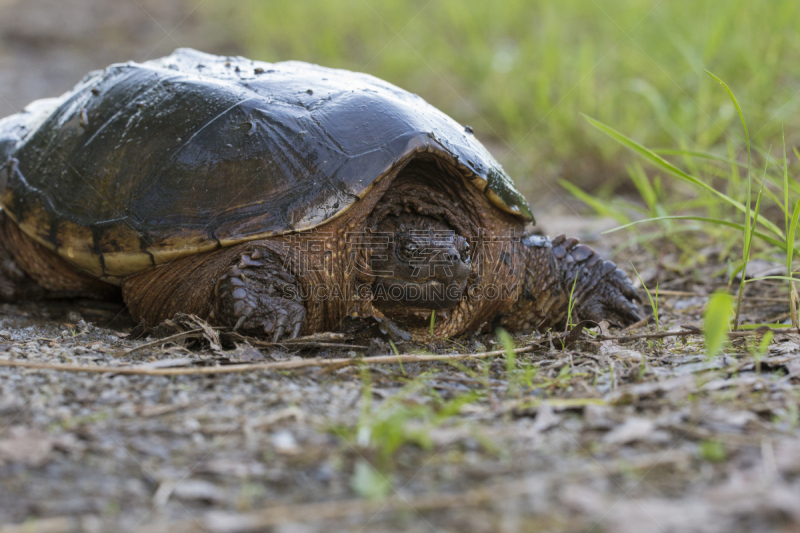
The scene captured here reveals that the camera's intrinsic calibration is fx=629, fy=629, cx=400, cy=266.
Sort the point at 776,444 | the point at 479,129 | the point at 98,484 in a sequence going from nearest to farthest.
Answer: the point at 98,484 < the point at 776,444 < the point at 479,129

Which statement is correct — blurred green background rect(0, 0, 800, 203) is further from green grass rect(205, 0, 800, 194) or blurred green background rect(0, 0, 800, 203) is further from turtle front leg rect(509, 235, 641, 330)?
turtle front leg rect(509, 235, 641, 330)

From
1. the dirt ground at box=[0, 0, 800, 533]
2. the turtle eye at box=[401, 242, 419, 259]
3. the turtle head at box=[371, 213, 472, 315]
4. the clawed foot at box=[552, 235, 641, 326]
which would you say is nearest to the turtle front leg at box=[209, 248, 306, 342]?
the dirt ground at box=[0, 0, 800, 533]

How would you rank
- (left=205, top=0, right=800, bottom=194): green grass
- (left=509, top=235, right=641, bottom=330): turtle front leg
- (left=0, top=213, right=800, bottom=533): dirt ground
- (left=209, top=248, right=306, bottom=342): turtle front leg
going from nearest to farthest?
(left=0, top=213, right=800, bottom=533): dirt ground → (left=209, top=248, right=306, bottom=342): turtle front leg → (left=509, top=235, right=641, bottom=330): turtle front leg → (left=205, top=0, right=800, bottom=194): green grass

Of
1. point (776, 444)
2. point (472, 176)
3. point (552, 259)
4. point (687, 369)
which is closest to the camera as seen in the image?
point (776, 444)

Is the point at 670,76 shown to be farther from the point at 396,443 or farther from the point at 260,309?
the point at 396,443

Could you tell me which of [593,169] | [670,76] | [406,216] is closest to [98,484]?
[406,216]

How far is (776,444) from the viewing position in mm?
1364

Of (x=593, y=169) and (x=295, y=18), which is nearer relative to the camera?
(x=593, y=169)

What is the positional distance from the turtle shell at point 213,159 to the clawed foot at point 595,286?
36 centimetres

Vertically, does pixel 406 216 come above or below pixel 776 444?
above

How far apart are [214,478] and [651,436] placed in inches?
38.0

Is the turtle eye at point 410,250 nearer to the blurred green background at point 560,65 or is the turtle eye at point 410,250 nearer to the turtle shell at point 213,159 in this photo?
the turtle shell at point 213,159

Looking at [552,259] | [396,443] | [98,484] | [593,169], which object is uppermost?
[593,169]

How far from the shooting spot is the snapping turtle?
2342mm
